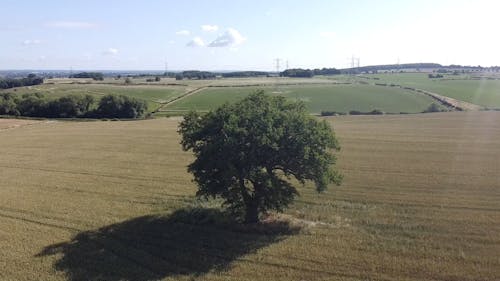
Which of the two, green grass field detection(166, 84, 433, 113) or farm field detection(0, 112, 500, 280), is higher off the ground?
green grass field detection(166, 84, 433, 113)

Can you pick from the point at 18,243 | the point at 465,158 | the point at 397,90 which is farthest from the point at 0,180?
the point at 397,90

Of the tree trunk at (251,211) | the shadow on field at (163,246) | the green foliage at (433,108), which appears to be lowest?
the shadow on field at (163,246)

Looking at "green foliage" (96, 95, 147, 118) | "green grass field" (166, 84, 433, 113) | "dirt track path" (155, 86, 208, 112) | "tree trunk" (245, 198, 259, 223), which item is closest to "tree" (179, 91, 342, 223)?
"tree trunk" (245, 198, 259, 223)

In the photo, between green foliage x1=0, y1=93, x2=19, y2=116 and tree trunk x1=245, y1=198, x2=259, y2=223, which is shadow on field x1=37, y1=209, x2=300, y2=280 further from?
green foliage x1=0, y1=93, x2=19, y2=116

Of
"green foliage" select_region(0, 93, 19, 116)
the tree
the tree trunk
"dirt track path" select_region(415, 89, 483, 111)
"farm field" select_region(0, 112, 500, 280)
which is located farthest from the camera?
"green foliage" select_region(0, 93, 19, 116)

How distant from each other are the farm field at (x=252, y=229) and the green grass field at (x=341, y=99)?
65055mm

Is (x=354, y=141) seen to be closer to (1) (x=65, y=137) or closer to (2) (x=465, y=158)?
(2) (x=465, y=158)

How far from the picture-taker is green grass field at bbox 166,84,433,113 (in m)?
123

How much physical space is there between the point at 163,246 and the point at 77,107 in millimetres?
102318

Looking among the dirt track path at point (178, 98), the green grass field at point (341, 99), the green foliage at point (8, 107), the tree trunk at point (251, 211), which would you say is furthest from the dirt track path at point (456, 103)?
the green foliage at point (8, 107)

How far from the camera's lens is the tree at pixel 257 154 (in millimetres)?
30078

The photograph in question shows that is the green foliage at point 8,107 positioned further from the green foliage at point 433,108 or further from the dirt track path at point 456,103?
the dirt track path at point 456,103

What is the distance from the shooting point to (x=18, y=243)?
28969 millimetres

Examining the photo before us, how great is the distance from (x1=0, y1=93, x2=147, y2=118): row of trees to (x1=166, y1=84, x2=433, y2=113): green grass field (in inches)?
582
